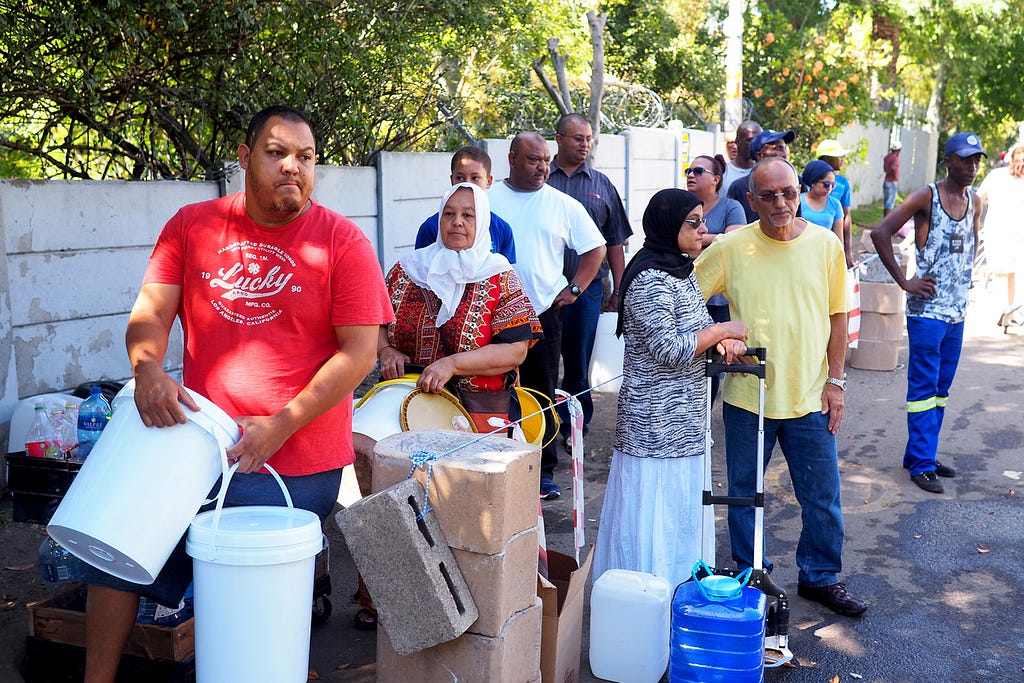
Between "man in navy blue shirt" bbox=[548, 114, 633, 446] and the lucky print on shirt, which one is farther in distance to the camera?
"man in navy blue shirt" bbox=[548, 114, 633, 446]

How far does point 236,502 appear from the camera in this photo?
328 cm

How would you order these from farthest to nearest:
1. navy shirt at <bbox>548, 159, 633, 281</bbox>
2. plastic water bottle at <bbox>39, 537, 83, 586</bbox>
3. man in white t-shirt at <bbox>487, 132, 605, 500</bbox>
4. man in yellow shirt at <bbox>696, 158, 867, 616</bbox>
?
navy shirt at <bbox>548, 159, 633, 281</bbox>
man in white t-shirt at <bbox>487, 132, 605, 500</bbox>
man in yellow shirt at <bbox>696, 158, 867, 616</bbox>
plastic water bottle at <bbox>39, 537, 83, 586</bbox>

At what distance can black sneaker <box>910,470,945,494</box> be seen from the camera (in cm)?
646

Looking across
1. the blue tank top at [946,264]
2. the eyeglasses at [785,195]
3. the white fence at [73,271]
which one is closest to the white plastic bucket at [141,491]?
the eyeglasses at [785,195]

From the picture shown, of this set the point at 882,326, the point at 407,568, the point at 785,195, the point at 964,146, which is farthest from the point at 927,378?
the point at 407,568

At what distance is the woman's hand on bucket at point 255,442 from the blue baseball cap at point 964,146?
15.2ft

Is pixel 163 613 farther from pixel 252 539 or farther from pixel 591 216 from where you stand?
pixel 591 216

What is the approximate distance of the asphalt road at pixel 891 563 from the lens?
4258 mm

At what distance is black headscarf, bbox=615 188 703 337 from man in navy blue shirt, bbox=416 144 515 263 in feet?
4.35

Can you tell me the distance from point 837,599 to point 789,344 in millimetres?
1180

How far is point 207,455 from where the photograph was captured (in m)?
3.07

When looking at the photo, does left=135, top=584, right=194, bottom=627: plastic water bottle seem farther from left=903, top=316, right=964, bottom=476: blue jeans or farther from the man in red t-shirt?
left=903, top=316, right=964, bottom=476: blue jeans

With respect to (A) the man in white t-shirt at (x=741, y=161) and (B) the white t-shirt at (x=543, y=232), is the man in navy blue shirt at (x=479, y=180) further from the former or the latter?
(A) the man in white t-shirt at (x=741, y=161)

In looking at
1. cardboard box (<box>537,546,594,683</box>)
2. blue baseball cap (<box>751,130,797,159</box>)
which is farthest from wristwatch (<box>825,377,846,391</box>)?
blue baseball cap (<box>751,130,797,159</box>)
